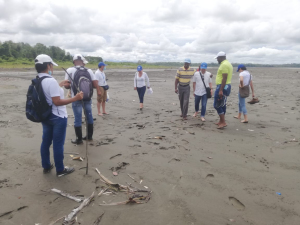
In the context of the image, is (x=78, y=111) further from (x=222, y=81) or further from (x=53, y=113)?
(x=222, y=81)

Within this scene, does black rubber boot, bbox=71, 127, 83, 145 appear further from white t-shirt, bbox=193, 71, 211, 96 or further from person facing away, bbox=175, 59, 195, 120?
white t-shirt, bbox=193, 71, 211, 96

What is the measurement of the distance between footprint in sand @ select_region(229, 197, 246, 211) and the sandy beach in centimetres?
1

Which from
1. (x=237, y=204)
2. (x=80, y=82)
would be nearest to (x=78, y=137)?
(x=80, y=82)

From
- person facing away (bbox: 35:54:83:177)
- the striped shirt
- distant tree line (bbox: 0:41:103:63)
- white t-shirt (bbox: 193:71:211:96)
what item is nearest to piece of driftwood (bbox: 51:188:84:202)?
person facing away (bbox: 35:54:83:177)

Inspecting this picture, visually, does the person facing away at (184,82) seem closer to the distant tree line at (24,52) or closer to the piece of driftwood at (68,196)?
the piece of driftwood at (68,196)

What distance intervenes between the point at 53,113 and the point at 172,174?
2.25 meters

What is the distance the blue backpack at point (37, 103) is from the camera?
3281 mm

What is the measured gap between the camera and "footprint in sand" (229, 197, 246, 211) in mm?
2920

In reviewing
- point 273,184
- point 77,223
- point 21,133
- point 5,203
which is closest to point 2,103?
point 21,133

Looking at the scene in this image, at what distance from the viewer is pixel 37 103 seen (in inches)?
130

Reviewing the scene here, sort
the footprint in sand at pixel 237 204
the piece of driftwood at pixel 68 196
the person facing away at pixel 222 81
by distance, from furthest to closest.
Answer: the person facing away at pixel 222 81 < the piece of driftwood at pixel 68 196 < the footprint in sand at pixel 237 204

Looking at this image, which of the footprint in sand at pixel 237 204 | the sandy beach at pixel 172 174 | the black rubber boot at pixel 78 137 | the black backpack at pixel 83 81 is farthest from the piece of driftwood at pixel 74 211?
the black backpack at pixel 83 81

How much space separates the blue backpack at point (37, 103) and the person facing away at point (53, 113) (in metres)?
0.06

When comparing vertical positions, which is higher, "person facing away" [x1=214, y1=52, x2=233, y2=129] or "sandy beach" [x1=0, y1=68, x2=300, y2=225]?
"person facing away" [x1=214, y1=52, x2=233, y2=129]
